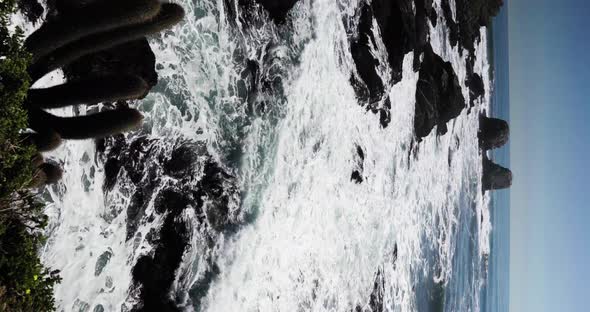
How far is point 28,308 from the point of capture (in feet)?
21.4

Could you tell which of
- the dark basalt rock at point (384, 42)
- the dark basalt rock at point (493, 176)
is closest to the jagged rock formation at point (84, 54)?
the dark basalt rock at point (384, 42)

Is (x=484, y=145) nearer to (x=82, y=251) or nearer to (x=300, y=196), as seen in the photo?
(x=300, y=196)

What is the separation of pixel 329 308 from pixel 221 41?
27.7ft

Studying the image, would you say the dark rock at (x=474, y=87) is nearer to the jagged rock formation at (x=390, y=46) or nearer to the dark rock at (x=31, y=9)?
the jagged rock formation at (x=390, y=46)

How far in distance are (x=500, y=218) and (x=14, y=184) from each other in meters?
62.2

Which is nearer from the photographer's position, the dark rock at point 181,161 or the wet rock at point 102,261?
the wet rock at point 102,261

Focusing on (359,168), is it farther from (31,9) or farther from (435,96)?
(31,9)

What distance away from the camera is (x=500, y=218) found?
61.8 m

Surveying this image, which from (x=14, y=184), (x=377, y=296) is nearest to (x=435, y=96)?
(x=377, y=296)

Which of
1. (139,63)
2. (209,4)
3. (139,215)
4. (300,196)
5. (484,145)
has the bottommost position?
(139,215)

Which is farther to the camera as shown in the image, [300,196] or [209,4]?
[300,196]

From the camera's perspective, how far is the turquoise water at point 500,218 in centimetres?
5109

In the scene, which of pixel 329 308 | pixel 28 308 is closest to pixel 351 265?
pixel 329 308

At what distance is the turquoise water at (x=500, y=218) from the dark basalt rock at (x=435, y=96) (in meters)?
24.2
